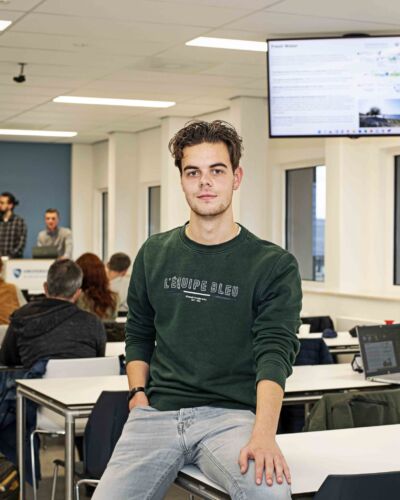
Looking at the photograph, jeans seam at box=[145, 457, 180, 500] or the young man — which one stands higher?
the young man

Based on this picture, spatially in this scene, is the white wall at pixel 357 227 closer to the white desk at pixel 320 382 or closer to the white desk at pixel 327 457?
the white desk at pixel 320 382

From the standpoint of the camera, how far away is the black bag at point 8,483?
12.8 feet

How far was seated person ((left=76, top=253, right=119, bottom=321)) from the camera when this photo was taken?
6.92m

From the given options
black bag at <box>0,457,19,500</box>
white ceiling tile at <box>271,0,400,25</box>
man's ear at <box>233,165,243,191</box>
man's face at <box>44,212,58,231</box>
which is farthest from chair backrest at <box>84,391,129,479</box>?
man's face at <box>44,212,58,231</box>

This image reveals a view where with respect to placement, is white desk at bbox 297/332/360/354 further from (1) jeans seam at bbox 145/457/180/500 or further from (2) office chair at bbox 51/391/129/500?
(1) jeans seam at bbox 145/457/180/500

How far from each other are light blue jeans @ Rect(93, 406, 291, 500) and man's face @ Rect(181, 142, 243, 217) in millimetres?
540

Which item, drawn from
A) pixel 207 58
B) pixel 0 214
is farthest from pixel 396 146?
pixel 0 214

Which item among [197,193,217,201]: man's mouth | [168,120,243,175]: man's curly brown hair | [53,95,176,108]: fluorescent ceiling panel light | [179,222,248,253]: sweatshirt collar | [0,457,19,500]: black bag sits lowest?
[0,457,19,500]: black bag

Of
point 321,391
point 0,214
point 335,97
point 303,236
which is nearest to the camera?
point 321,391

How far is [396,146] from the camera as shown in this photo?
9406 mm

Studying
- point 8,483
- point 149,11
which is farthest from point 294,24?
point 8,483

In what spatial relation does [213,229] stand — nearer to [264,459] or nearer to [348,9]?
[264,459]

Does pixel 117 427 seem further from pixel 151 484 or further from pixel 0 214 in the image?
pixel 0 214

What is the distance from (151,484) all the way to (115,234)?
12.2 metres
